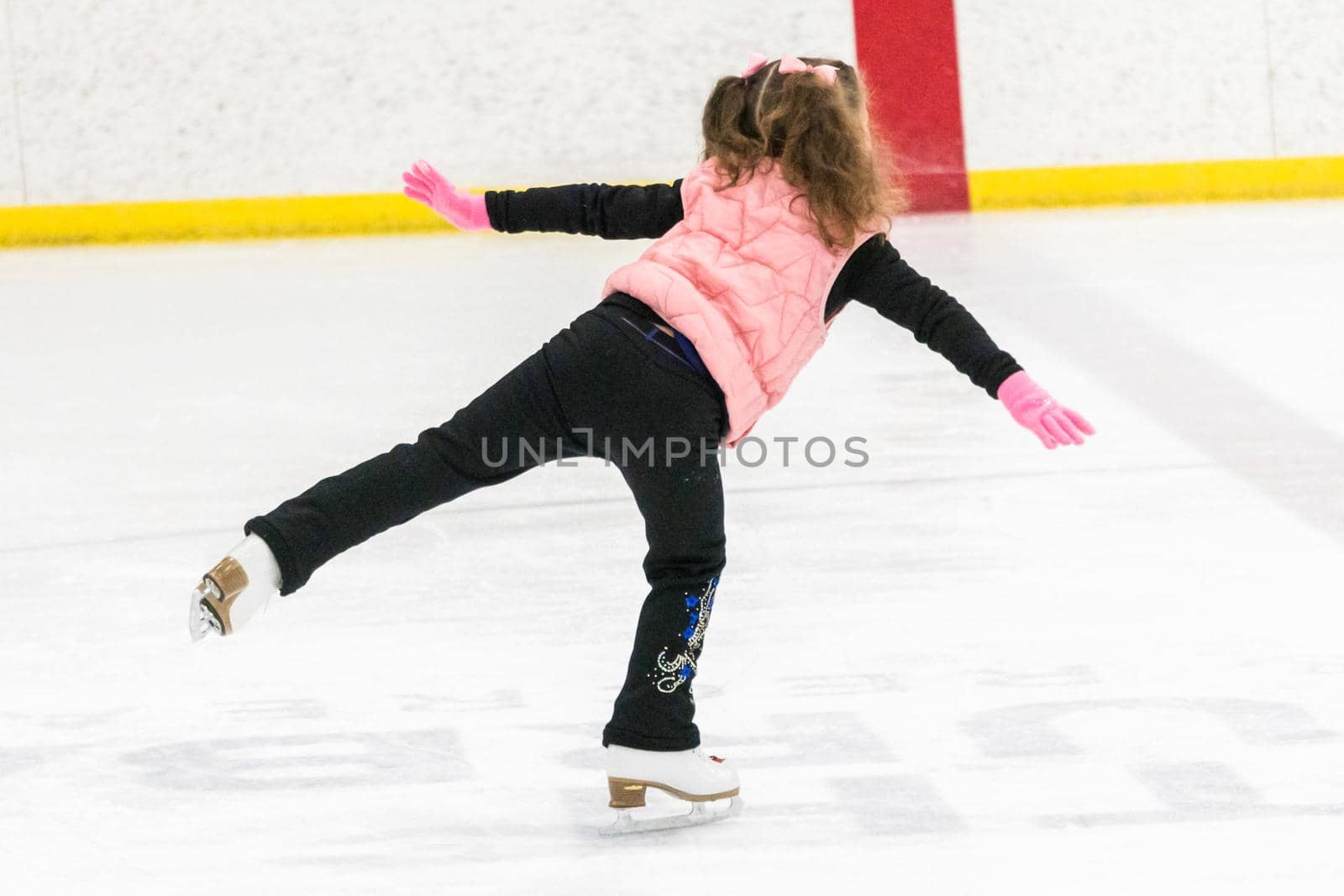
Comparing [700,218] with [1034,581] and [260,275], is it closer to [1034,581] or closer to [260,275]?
[1034,581]

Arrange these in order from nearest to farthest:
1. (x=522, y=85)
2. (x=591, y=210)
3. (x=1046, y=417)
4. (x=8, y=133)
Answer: (x=1046, y=417), (x=591, y=210), (x=8, y=133), (x=522, y=85)

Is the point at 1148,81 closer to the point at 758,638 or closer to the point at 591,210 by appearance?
the point at 758,638

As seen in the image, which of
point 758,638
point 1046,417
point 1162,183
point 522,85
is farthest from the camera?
point 1162,183

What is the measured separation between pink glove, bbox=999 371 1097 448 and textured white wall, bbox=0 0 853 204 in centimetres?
470

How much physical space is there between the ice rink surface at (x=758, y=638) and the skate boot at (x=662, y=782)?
3cm

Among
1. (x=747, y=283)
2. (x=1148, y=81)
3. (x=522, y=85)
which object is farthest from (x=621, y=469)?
(x=1148, y=81)

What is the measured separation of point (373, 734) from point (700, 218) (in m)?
0.74

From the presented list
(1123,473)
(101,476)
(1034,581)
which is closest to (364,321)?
(101,476)

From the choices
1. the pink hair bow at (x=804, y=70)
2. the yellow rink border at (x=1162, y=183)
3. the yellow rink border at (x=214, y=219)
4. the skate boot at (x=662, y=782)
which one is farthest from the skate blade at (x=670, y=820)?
the yellow rink border at (x=1162, y=183)

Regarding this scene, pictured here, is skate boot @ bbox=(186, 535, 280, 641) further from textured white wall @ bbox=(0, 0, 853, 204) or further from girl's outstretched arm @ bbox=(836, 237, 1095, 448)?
textured white wall @ bbox=(0, 0, 853, 204)

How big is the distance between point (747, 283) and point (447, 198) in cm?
42

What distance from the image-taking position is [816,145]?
1775 mm

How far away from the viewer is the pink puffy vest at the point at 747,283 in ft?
5.82

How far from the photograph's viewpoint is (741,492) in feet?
10.5
